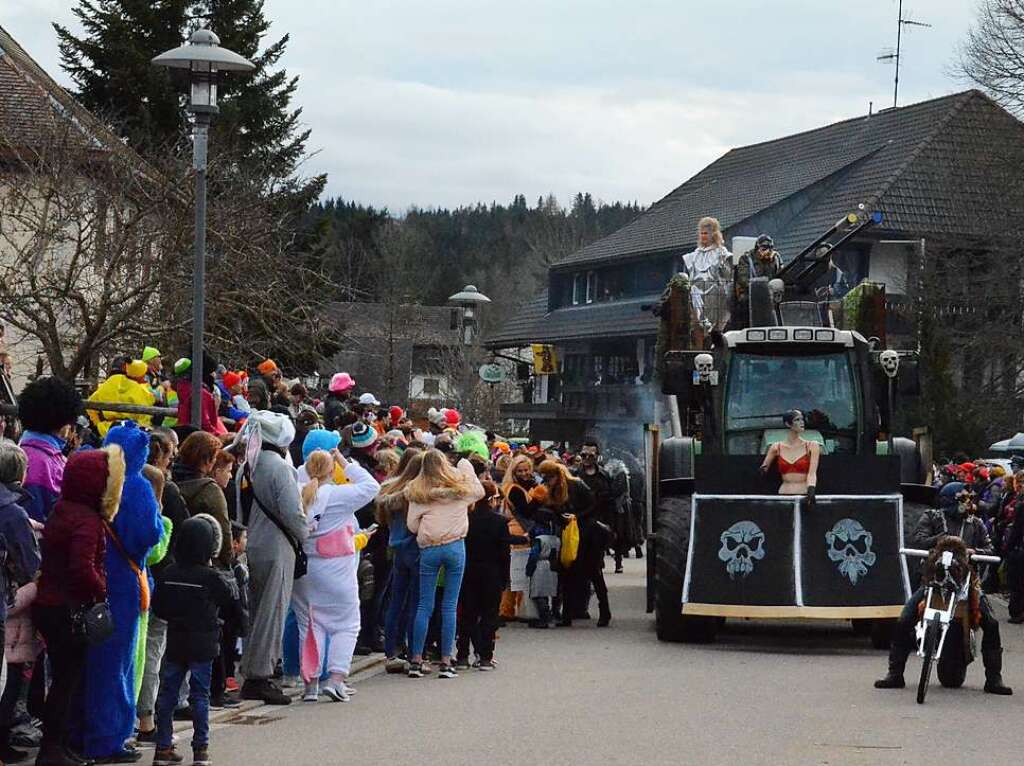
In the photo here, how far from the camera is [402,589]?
52.1ft

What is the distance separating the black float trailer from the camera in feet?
59.3

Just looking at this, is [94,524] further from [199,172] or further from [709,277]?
[709,277]

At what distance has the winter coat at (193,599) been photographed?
10578 millimetres

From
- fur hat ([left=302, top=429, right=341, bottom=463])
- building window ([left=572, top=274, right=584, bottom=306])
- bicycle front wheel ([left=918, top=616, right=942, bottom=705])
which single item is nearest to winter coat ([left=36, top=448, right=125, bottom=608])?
fur hat ([left=302, top=429, right=341, bottom=463])

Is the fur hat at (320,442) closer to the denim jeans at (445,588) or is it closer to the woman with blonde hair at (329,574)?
the woman with blonde hair at (329,574)

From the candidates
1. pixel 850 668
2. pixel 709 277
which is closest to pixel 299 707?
pixel 850 668

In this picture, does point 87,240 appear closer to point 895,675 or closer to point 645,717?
point 895,675

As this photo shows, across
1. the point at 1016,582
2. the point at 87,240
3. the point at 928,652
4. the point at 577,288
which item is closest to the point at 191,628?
the point at 928,652

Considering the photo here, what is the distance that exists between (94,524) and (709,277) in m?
14.4

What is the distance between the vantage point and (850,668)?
1672 centimetres

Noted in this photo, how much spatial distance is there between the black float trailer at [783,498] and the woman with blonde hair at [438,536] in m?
3.45

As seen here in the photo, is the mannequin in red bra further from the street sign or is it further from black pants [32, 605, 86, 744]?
the street sign

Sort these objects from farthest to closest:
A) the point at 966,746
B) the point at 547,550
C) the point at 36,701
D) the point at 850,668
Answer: the point at 547,550 → the point at 850,668 → the point at 966,746 → the point at 36,701

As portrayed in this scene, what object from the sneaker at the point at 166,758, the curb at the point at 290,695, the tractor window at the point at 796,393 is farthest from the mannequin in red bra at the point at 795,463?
the sneaker at the point at 166,758
